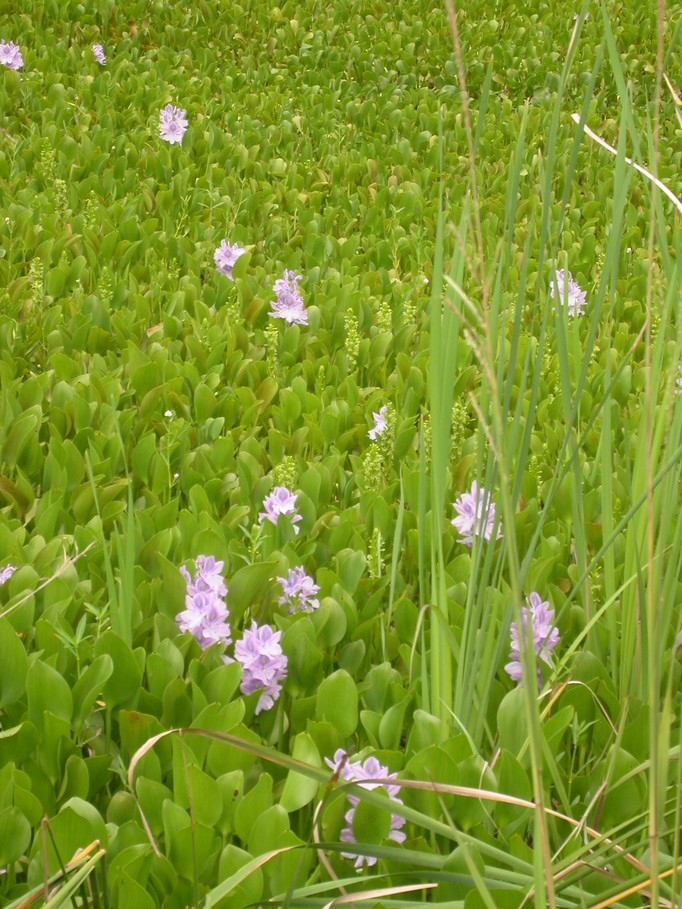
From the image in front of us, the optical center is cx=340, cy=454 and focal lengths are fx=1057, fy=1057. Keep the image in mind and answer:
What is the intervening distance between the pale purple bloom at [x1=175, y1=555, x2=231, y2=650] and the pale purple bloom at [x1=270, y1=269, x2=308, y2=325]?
1569mm

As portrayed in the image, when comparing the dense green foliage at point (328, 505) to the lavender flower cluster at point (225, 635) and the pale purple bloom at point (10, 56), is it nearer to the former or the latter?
the lavender flower cluster at point (225, 635)

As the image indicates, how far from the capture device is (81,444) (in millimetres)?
2545

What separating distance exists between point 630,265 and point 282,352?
1.63 m

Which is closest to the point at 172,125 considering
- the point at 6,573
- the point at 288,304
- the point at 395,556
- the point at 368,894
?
the point at 288,304

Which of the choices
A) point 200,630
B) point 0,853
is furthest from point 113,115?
point 0,853

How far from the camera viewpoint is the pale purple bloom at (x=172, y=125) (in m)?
4.81

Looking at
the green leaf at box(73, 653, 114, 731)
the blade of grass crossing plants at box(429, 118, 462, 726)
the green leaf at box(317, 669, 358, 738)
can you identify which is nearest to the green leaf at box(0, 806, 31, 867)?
the green leaf at box(73, 653, 114, 731)

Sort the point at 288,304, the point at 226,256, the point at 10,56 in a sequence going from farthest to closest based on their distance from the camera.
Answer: the point at 10,56, the point at 226,256, the point at 288,304

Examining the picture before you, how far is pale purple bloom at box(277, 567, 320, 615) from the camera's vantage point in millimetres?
1896

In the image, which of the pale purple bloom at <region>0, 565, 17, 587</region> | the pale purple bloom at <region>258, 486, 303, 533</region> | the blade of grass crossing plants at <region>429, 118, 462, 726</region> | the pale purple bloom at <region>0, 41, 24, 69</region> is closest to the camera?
the blade of grass crossing plants at <region>429, 118, 462, 726</region>

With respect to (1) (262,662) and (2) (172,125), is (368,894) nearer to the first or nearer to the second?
(1) (262,662)

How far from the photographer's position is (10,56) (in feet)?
18.0

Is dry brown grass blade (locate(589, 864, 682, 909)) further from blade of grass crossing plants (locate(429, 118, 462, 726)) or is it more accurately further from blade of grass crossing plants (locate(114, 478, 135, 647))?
blade of grass crossing plants (locate(114, 478, 135, 647))

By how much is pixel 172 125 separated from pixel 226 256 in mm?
1487
